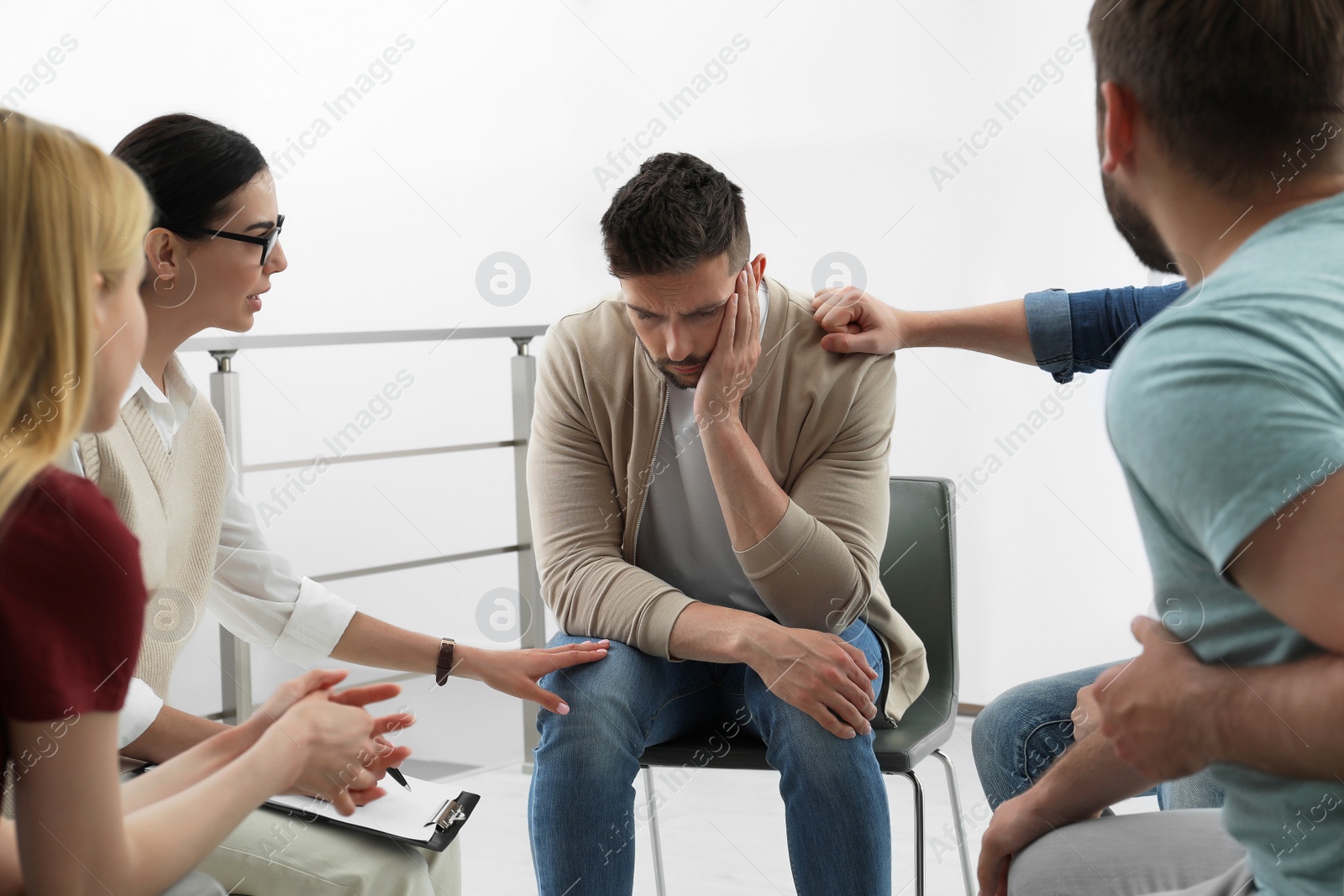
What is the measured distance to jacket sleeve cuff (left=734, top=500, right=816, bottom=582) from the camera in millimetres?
1472

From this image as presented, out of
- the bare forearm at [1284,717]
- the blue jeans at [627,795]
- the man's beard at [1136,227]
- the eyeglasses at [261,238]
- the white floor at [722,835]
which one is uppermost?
the eyeglasses at [261,238]

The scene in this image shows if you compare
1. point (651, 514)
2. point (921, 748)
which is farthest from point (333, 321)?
point (921, 748)

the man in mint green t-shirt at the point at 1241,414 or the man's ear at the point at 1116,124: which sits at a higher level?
the man's ear at the point at 1116,124

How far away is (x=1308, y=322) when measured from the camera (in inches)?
24.6

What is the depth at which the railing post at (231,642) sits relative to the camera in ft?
7.91

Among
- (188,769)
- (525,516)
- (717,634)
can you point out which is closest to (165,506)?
(188,769)

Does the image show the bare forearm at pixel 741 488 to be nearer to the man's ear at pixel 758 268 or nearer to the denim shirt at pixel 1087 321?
the man's ear at pixel 758 268

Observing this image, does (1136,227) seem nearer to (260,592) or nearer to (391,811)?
(391,811)

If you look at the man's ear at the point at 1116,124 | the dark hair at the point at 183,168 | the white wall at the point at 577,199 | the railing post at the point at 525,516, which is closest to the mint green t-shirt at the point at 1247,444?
the man's ear at the point at 1116,124

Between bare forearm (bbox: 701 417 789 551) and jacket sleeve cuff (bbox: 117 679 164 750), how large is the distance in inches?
27.7

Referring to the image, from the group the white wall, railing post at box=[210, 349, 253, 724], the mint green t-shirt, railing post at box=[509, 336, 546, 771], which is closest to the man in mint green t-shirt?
the mint green t-shirt

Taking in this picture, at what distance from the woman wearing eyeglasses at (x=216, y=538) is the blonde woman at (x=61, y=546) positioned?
338mm

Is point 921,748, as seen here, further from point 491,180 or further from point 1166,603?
point 491,180

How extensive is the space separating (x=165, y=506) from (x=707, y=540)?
719 mm
